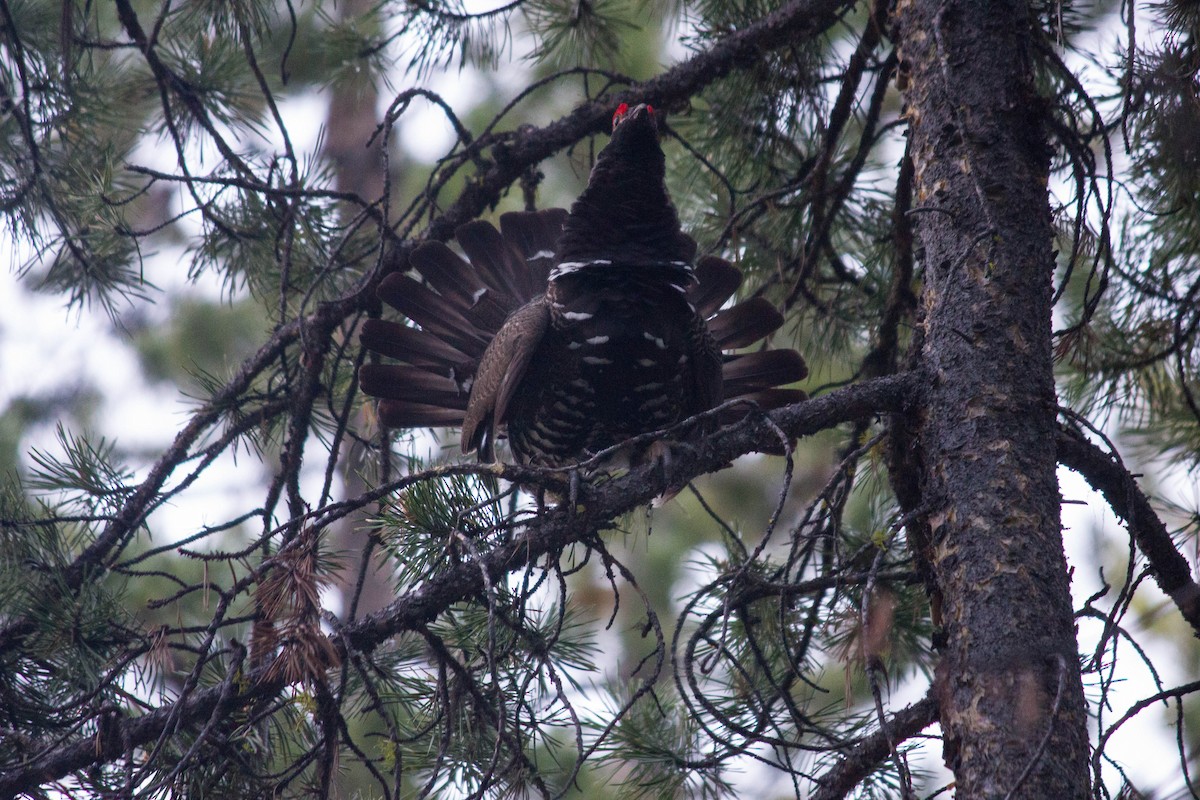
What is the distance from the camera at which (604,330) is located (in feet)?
11.2

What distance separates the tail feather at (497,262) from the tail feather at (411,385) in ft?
1.49

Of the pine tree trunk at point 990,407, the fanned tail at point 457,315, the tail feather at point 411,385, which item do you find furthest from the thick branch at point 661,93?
the tail feather at point 411,385

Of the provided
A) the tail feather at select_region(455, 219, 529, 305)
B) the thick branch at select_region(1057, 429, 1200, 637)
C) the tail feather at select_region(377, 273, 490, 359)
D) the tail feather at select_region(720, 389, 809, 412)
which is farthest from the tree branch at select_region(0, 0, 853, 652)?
the thick branch at select_region(1057, 429, 1200, 637)

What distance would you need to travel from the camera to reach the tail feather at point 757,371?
12.8 feet

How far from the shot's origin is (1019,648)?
1.94m

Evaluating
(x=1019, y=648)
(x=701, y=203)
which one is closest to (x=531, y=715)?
(x=1019, y=648)

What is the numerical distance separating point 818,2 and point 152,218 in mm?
8633

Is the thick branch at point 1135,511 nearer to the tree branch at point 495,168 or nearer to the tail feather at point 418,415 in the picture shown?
the tree branch at point 495,168

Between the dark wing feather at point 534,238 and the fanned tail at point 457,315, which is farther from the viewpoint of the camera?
the dark wing feather at point 534,238

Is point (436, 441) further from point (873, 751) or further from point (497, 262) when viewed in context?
point (873, 751)

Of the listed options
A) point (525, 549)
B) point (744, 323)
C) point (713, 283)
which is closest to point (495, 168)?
point (713, 283)

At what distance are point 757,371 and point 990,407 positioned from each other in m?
1.77

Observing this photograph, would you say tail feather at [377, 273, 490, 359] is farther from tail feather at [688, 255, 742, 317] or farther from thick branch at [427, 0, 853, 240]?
tail feather at [688, 255, 742, 317]

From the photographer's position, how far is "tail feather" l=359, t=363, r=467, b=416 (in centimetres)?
396
